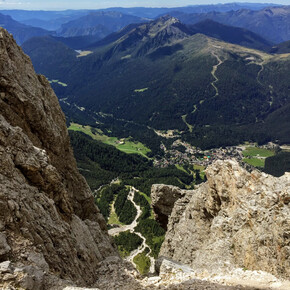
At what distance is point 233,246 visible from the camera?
31875 mm

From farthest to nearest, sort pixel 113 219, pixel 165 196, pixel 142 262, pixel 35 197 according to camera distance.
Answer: pixel 113 219 < pixel 142 262 < pixel 165 196 < pixel 35 197

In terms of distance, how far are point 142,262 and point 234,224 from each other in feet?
170

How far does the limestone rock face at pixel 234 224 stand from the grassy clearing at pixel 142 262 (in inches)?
1106

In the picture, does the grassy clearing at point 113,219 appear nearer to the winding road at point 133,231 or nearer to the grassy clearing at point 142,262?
the winding road at point 133,231

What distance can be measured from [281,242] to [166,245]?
26.7m

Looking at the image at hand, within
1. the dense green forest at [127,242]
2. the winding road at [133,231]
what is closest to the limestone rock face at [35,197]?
the winding road at [133,231]

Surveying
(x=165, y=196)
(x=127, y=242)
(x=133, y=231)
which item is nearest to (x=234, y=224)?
(x=165, y=196)

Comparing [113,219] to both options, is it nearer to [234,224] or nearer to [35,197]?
[234,224]

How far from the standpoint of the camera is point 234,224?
33875mm

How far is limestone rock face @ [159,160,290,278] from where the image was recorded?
84.8ft

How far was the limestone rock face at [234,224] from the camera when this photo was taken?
2584 centimetres

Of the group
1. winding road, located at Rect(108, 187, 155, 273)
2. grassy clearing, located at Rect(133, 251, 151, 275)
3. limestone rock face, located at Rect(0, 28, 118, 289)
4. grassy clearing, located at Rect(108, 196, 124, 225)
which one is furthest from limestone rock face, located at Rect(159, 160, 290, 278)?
grassy clearing, located at Rect(108, 196, 124, 225)

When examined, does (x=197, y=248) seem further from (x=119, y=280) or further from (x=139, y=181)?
(x=139, y=181)

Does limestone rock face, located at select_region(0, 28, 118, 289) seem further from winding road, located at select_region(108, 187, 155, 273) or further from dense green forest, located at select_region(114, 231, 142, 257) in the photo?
dense green forest, located at select_region(114, 231, 142, 257)
